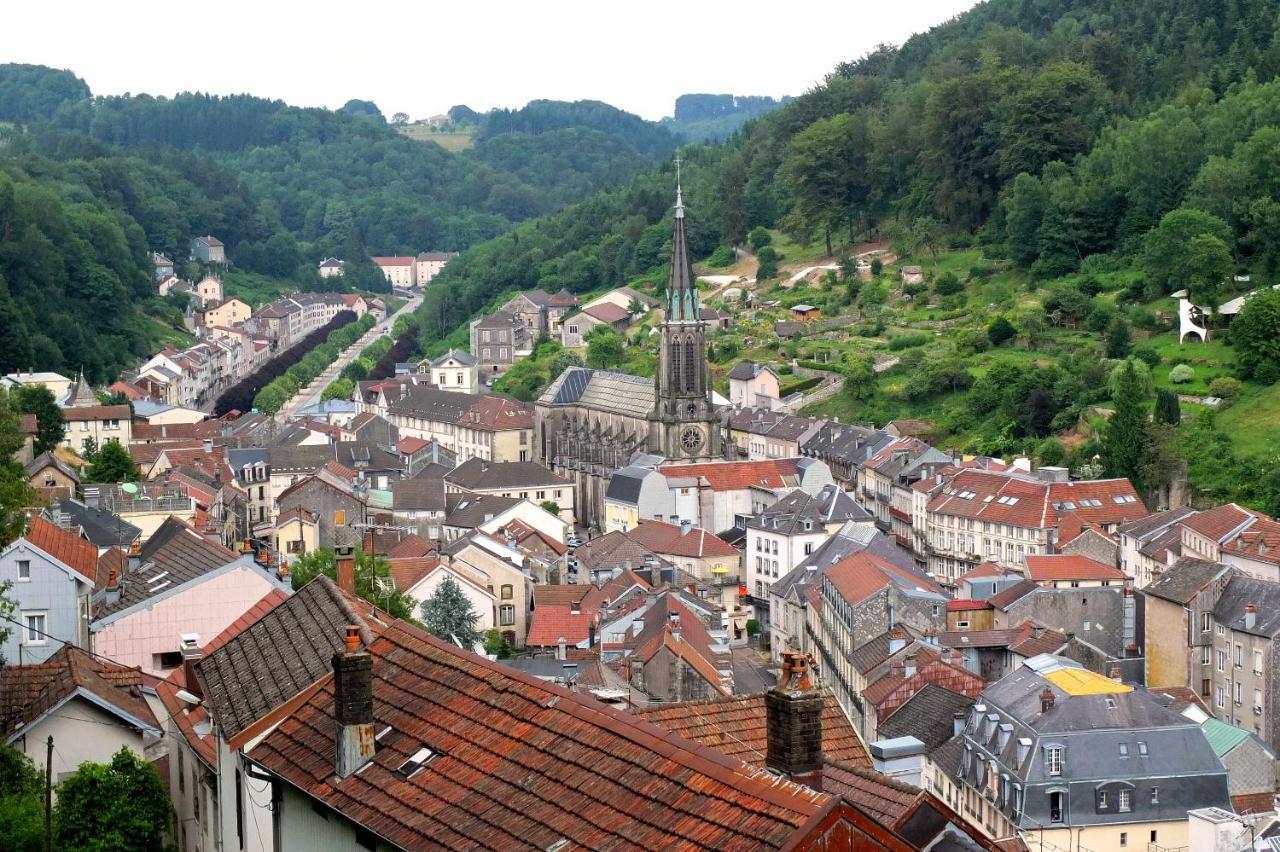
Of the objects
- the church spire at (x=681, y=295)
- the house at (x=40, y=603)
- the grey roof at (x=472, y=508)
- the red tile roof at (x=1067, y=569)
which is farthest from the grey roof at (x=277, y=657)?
the church spire at (x=681, y=295)

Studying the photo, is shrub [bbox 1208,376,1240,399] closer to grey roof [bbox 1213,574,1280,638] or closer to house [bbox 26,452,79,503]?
grey roof [bbox 1213,574,1280,638]

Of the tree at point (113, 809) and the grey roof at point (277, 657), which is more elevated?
the grey roof at point (277, 657)

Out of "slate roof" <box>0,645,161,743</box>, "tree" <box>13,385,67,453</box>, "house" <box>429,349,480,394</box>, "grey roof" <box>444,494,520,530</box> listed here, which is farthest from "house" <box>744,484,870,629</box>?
"house" <box>429,349,480,394</box>

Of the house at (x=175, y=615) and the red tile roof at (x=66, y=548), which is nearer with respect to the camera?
the house at (x=175, y=615)

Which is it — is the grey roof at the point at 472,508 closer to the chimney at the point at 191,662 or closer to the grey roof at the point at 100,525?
the grey roof at the point at 100,525

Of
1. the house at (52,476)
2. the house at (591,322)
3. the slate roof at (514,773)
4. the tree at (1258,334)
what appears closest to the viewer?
the slate roof at (514,773)

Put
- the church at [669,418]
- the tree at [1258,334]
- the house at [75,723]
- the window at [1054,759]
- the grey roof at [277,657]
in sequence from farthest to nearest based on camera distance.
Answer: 1. the church at [669,418]
2. the tree at [1258,334]
3. the window at [1054,759]
4. the house at [75,723]
5. the grey roof at [277,657]

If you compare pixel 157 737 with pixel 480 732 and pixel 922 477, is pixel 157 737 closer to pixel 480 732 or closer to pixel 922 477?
pixel 480 732

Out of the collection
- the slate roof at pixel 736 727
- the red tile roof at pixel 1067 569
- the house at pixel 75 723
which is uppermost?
the slate roof at pixel 736 727

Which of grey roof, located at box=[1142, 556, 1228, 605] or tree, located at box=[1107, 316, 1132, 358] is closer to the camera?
grey roof, located at box=[1142, 556, 1228, 605]
